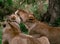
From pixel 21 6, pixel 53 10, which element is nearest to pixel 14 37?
pixel 53 10

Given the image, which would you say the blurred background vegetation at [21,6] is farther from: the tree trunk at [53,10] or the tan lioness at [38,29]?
the tan lioness at [38,29]

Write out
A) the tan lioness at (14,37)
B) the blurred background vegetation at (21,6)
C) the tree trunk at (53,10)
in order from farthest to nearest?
Result: the blurred background vegetation at (21,6), the tree trunk at (53,10), the tan lioness at (14,37)

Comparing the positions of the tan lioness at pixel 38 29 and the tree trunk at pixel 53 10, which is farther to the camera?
the tree trunk at pixel 53 10

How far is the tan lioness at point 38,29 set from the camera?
6.43 m

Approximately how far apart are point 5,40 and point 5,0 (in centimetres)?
696

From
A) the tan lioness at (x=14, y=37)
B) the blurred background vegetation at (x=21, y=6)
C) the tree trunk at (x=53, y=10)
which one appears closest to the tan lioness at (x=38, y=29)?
the tan lioness at (x=14, y=37)

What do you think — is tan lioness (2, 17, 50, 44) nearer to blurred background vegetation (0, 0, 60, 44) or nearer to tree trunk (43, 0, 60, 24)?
tree trunk (43, 0, 60, 24)

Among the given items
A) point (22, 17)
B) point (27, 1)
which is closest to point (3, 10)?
point (27, 1)

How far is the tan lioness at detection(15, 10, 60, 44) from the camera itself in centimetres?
643

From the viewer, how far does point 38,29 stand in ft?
21.3

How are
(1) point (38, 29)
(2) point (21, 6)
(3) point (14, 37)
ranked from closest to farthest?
(3) point (14, 37) → (1) point (38, 29) → (2) point (21, 6)

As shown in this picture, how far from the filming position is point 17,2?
11891mm

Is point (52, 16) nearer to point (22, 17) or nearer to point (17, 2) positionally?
point (22, 17)

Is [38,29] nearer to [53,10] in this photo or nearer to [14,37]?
[14,37]
